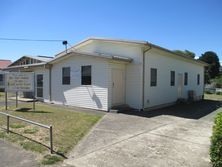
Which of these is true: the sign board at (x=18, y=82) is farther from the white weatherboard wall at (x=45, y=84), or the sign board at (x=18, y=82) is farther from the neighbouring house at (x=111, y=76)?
the white weatherboard wall at (x=45, y=84)

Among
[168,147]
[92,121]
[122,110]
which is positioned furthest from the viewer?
[122,110]

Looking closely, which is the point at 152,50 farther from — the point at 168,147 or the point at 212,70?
the point at 212,70

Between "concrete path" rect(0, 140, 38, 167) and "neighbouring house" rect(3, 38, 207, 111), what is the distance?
268 inches

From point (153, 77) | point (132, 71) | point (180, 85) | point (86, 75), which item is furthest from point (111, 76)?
point (180, 85)

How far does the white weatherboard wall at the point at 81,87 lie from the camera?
39.7 ft

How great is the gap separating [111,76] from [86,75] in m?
1.78

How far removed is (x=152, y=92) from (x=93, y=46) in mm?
4870

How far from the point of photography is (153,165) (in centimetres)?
471

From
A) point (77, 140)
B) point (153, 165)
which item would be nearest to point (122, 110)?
point (77, 140)

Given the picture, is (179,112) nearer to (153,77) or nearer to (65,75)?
(153,77)

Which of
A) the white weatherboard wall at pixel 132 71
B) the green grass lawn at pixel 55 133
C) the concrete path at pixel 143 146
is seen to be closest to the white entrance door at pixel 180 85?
the white weatherboard wall at pixel 132 71

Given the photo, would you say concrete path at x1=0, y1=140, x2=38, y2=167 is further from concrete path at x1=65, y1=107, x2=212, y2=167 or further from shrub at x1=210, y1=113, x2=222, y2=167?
shrub at x1=210, y1=113, x2=222, y2=167

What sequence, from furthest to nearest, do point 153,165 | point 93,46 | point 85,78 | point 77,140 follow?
point 93,46, point 85,78, point 77,140, point 153,165

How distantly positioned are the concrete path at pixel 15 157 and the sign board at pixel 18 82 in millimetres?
6503
